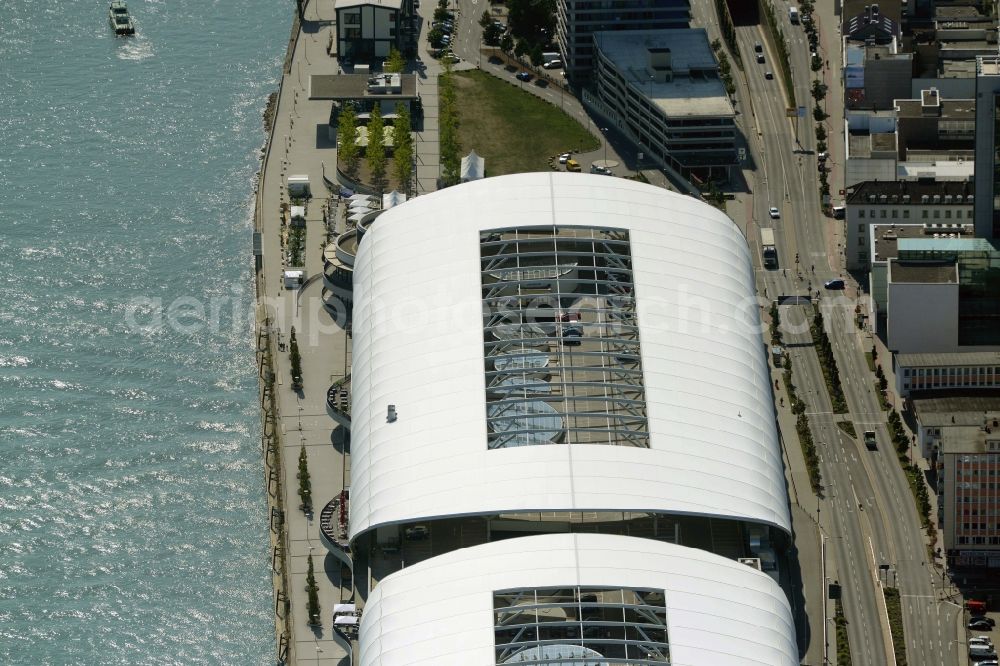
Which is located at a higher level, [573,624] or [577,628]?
[573,624]

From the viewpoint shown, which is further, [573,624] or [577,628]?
[577,628]

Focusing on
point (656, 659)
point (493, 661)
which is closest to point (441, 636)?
point (493, 661)

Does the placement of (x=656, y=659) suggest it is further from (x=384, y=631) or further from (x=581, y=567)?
(x=384, y=631)

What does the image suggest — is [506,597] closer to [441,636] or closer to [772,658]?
[441,636]

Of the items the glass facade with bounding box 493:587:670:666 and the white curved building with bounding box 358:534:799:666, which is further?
the white curved building with bounding box 358:534:799:666

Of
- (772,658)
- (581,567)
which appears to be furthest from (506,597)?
(772,658)

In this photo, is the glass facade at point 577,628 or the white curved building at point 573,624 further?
the white curved building at point 573,624
